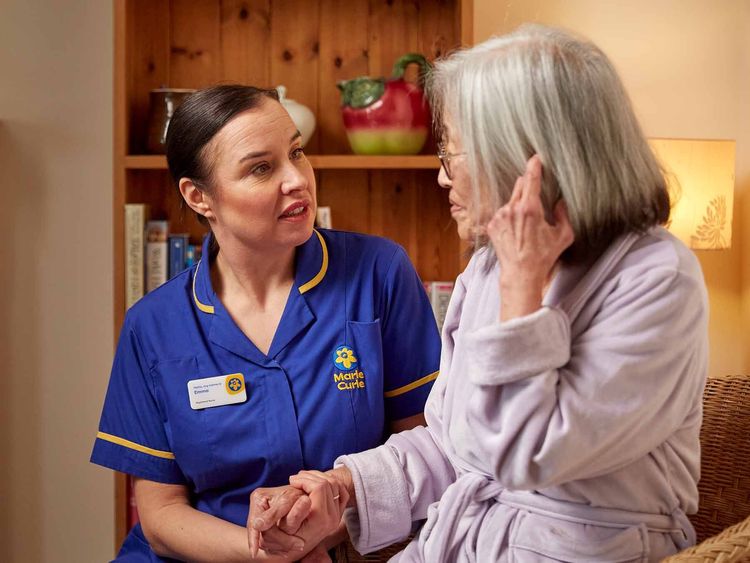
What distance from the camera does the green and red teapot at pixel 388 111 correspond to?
2625 mm

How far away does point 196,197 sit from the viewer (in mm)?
1856

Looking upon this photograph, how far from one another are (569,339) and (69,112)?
2352mm

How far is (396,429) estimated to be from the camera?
1836 mm

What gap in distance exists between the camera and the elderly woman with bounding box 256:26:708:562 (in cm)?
106

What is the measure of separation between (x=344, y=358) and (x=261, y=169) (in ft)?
1.30

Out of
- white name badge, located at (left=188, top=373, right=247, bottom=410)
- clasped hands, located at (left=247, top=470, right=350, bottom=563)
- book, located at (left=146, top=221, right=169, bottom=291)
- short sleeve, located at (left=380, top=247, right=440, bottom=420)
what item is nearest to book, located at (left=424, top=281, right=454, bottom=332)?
book, located at (left=146, top=221, right=169, bottom=291)

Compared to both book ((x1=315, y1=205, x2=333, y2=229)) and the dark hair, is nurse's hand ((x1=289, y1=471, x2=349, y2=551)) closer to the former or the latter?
the dark hair

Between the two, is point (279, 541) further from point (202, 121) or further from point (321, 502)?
point (202, 121)

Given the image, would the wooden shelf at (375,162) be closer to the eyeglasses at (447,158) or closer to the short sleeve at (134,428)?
the short sleeve at (134,428)

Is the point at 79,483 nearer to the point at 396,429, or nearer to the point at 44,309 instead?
the point at 44,309

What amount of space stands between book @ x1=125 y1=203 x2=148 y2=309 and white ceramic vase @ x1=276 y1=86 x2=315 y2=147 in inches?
19.9

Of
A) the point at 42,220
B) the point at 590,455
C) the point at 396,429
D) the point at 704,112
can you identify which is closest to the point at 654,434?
the point at 590,455

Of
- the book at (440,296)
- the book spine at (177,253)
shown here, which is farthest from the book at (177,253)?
the book at (440,296)

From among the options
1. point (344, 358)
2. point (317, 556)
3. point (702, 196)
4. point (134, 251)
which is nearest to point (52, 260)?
point (134, 251)
